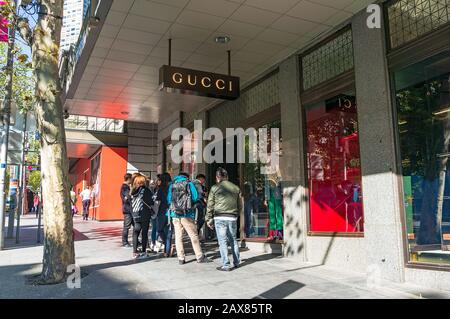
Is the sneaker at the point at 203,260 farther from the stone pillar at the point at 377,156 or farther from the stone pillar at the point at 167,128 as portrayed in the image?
the stone pillar at the point at 167,128

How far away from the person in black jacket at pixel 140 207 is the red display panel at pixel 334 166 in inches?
124

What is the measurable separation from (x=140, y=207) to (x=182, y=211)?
1146mm

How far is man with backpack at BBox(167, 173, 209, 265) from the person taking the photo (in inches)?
281

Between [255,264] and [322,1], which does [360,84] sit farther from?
[255,264]

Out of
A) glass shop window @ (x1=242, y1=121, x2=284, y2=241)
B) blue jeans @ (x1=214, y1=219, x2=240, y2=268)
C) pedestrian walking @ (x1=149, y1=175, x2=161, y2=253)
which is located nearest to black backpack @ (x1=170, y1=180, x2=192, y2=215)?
blue jeans @ (x1=214, y1=219, x2=240, y2=268)

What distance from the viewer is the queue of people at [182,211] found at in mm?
6723

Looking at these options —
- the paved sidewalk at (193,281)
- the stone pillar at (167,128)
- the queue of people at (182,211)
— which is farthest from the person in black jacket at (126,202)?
the stone pillar at (167,128)

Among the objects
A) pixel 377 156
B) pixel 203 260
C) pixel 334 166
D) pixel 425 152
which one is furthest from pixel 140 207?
pixel 425 152

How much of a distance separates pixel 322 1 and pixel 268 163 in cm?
402

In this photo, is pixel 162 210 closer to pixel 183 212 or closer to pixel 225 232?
pixel 183 212

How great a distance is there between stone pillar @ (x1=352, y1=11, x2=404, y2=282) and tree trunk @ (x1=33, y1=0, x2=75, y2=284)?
14.6 feet

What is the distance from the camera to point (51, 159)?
5.73 meters
